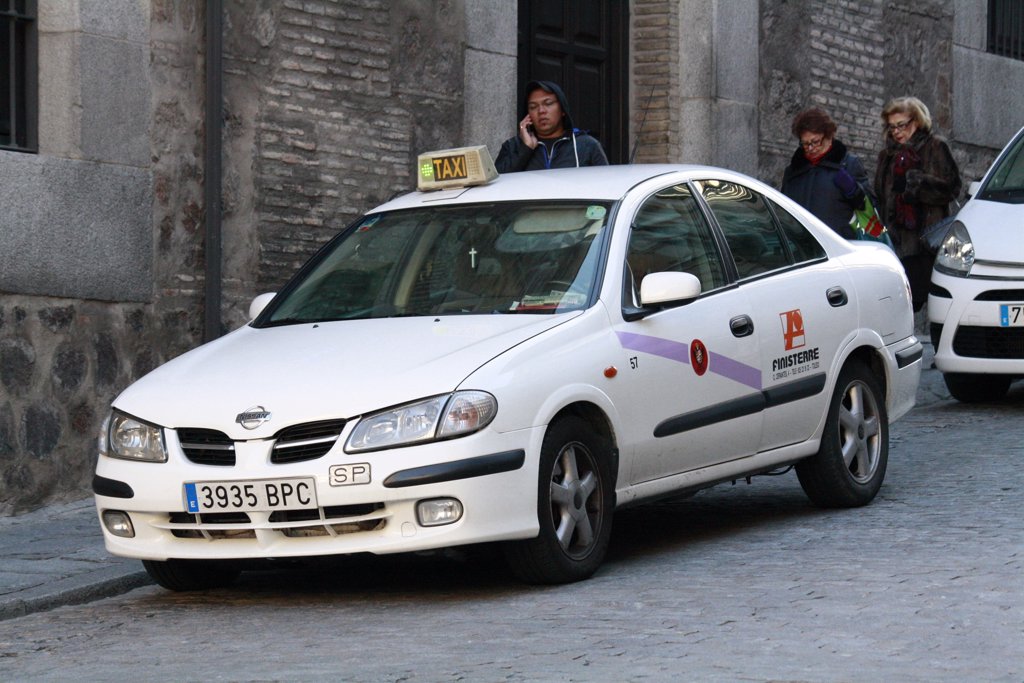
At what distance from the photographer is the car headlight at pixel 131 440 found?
7.19 m

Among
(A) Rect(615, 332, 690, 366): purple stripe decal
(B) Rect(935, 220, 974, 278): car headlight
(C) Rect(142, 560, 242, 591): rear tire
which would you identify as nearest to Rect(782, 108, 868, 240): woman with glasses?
(B) Rect(935, 220, 974, 278): car headlight

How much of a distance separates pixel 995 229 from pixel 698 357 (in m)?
5.30

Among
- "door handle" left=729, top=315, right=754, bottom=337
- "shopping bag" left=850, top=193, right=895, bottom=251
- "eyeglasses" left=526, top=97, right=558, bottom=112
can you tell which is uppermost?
"eyeglasses" left=526, top=97, right=558, bottom=112

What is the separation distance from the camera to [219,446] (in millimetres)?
7031

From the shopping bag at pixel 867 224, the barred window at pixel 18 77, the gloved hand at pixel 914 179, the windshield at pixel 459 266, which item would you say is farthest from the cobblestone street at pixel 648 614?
the gloved hand at pixel 914 179

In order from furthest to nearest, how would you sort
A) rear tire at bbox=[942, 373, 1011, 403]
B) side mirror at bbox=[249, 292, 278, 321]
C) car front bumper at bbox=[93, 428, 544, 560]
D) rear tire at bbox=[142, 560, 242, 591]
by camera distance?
rear tire at bbox=[942, 373, 1011, 403] < side mirror at bbox=[249, 292, 278, 321] < rear tire at bbox=[142, 560, 242, 591] < car front bumper at bbox=[93, 428, 544, 560]

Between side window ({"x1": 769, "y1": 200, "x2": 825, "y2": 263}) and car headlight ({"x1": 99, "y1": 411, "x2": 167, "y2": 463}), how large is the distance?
312 centimetres

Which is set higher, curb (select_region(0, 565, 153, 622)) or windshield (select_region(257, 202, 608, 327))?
windshield (select_region(257, 202, 608, 327))

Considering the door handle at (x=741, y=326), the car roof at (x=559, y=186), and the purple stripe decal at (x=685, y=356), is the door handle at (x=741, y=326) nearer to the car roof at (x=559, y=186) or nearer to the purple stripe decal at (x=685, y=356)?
the purple stripe decal at (x=685, y=356)

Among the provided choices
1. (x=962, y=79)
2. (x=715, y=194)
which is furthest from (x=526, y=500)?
(x=962, y=79)

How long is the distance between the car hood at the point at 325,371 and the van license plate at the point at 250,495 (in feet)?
0.59

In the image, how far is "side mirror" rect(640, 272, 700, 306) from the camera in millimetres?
7621

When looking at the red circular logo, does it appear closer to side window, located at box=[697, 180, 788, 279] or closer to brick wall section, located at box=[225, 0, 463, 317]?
side window, located at box=[697, 180, 788, 279]

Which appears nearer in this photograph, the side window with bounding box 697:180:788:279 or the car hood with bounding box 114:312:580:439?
the car hood with bounding box 114:312:580:439
